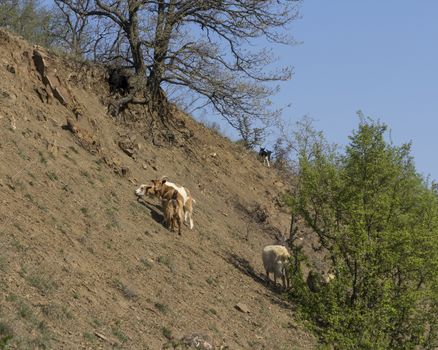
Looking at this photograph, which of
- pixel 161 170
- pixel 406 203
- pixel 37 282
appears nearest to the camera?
pixel 37 282

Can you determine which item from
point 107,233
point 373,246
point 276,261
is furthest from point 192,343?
point 276,261

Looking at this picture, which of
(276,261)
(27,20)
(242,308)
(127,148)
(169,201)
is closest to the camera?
(242,308)

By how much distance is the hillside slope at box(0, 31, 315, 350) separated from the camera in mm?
12953

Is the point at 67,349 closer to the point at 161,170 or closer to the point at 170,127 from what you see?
the point at 161,170

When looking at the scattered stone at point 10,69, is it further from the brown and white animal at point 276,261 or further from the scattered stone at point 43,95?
the brown and white animal at point 276,261

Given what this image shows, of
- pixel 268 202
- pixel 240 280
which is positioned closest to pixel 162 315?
pixel 240 280

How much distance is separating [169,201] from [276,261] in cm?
408

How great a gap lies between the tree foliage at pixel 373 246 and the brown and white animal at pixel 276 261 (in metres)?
1.96

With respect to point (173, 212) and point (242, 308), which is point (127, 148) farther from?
point (242, 308)

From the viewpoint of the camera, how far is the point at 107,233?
17.5 m

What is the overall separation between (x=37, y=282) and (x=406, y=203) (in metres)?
11.3

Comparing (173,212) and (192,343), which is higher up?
(173,212)

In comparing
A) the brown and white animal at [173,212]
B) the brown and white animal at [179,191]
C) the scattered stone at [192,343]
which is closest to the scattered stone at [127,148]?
the brown and white animal at [179,191]

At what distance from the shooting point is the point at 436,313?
18.8m
